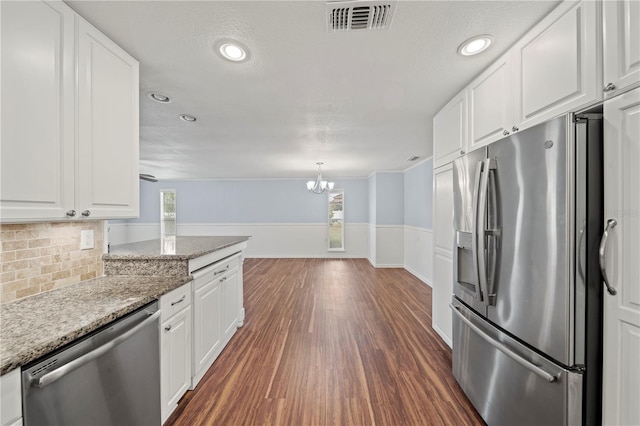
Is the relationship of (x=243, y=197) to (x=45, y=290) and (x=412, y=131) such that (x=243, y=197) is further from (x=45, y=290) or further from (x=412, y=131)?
(x=45, y=290)

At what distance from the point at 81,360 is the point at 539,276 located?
2075 mm

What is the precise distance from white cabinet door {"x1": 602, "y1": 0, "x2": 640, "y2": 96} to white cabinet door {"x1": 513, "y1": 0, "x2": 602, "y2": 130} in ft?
0.15

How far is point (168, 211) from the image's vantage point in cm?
764

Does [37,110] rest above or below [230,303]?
above

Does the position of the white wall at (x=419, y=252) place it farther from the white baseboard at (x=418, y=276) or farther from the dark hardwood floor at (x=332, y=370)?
the dark hardwood floor at (x=332, y=370)

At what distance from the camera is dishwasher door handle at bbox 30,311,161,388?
0.84 metres

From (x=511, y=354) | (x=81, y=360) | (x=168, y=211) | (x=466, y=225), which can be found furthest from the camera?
(x=168, y=211)

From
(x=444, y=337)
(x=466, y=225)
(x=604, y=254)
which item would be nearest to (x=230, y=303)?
(x=444, y=337)

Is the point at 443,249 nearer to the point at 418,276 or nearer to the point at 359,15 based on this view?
the point at 359,15

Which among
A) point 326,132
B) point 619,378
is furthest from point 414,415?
point 326,132

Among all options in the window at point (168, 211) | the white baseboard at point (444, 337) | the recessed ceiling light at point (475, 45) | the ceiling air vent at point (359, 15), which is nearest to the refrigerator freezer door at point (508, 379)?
the white baseboard at point (444, 337)

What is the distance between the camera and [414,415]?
167 cm

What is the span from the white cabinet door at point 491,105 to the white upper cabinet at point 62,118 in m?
2.46

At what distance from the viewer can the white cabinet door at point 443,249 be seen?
2350 millimetres
